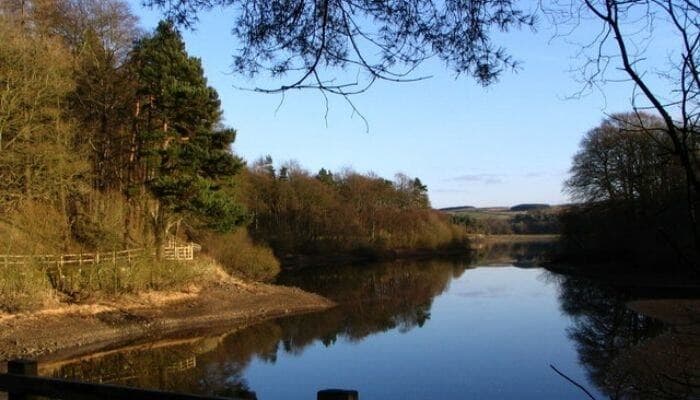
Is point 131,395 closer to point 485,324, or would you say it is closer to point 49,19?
point 485,324

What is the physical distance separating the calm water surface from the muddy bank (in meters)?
1.65

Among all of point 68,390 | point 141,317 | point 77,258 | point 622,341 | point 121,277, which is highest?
point 77,258

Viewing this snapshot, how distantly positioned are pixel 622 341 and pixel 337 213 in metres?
49.8

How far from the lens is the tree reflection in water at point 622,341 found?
15.4 metres

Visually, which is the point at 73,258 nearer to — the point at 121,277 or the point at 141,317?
the point at 121,277

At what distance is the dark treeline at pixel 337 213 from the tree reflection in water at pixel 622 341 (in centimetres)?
3118

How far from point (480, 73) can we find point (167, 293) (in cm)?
2836

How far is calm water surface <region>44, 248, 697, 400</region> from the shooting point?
16844mm

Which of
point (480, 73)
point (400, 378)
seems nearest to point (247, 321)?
point (400, 378)

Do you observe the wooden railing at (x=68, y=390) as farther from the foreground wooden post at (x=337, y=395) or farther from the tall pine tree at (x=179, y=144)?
the tall pine tree at (x=179, y=144)

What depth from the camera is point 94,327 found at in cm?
2392

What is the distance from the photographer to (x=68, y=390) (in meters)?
3.30

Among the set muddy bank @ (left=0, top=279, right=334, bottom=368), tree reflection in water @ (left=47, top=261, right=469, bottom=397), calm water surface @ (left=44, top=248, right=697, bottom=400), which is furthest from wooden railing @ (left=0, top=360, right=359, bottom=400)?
muddy bank @ (left=0, top=279, right=334, bottom=368)

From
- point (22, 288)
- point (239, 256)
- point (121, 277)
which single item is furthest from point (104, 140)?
point (239, 256)
